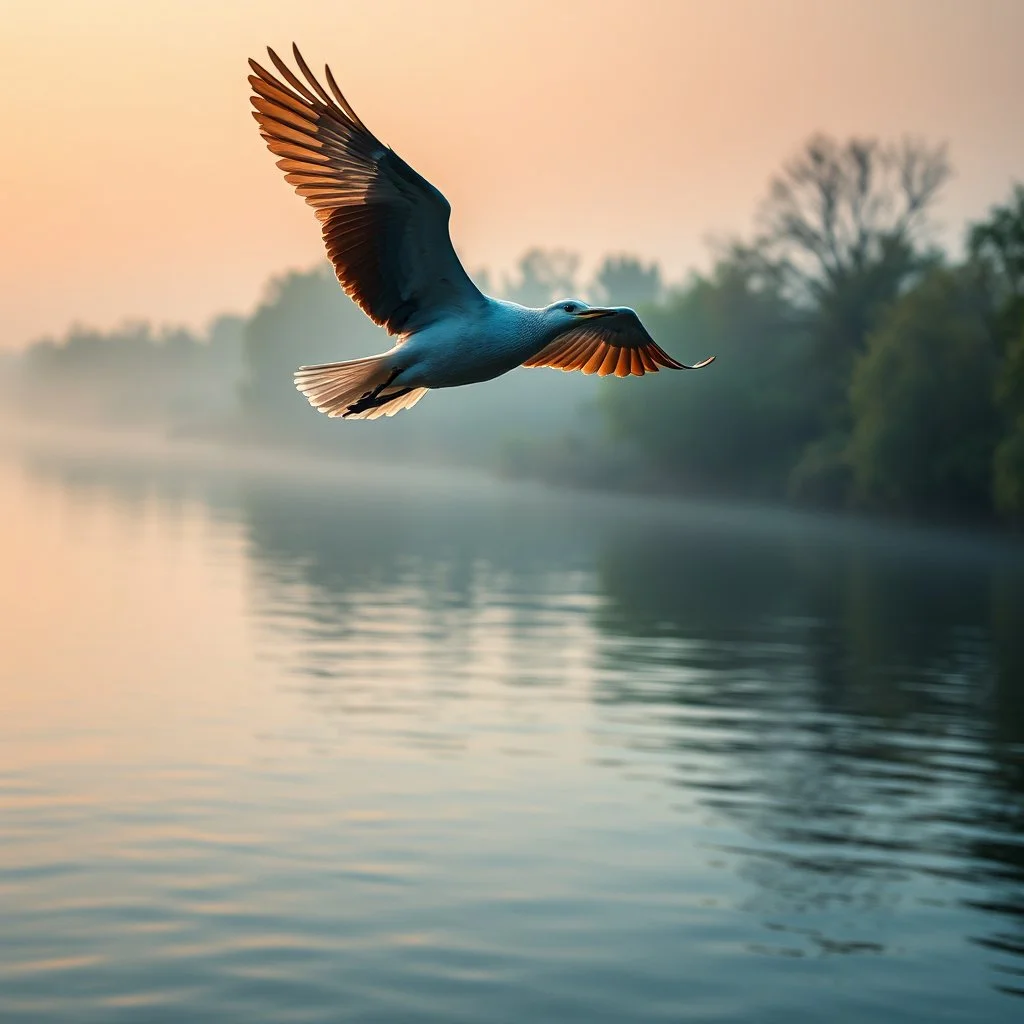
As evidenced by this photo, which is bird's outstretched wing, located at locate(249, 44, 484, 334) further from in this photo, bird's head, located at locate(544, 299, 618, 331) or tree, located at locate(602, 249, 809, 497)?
tree, located at locate(602, 249, 809, 497)

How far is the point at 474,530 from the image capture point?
229 ft

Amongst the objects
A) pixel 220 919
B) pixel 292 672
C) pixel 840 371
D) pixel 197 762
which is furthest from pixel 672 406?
pixel 220 919

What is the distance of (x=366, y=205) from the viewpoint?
9047 millimetres

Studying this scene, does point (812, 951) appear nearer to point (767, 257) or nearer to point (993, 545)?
point (993, 545)

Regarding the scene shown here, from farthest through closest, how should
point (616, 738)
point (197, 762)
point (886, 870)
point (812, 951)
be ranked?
1. point (616, 738)
2. point (197, 762)
3. point (886, 870)
4. point (812, 951)

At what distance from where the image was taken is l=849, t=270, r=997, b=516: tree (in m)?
61.4

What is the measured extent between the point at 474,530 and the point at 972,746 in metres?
40.1

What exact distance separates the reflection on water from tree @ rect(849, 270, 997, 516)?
10.6m

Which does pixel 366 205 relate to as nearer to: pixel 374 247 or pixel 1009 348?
pixel 374 247

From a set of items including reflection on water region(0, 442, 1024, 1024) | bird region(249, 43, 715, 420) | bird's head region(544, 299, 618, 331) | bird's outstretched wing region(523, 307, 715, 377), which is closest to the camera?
bird's head region(544, 299, 618, 331)

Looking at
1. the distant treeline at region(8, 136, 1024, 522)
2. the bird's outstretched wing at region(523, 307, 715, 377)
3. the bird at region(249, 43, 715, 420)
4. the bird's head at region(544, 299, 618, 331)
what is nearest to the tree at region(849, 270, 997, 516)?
the distant treeline at region(8, 136, 1024, 522)

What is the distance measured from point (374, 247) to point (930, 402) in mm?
55610

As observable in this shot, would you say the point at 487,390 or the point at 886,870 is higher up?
the point at 487,390

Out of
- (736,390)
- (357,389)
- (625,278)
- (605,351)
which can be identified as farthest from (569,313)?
(625,278)
